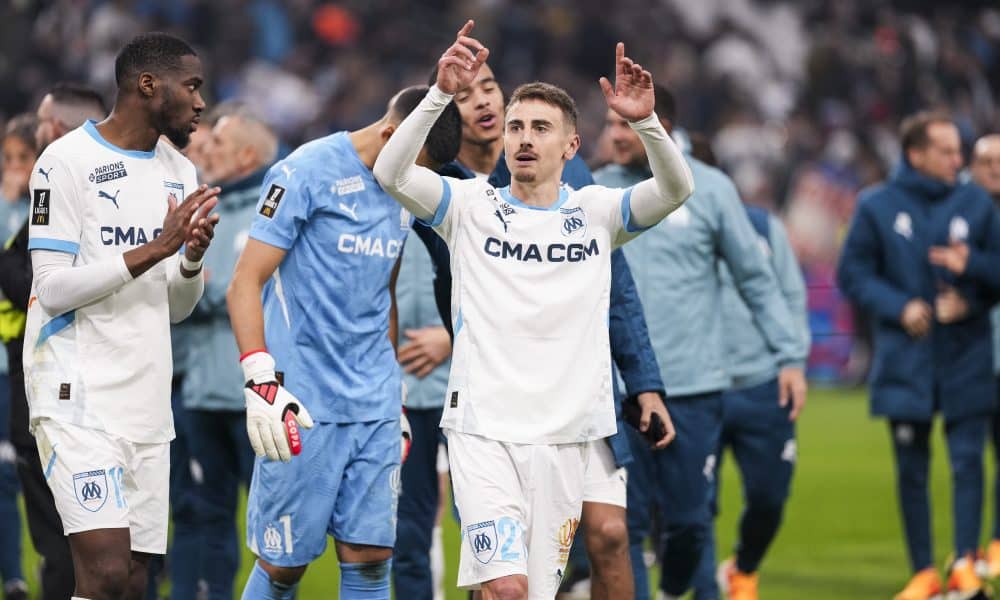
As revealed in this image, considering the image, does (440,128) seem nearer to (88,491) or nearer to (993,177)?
(88,491)

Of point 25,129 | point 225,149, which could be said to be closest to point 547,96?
point 225,149

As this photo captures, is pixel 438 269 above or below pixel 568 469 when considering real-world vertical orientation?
above

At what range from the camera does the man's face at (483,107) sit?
6.51 metres

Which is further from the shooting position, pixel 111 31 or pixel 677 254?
pixel 111 31

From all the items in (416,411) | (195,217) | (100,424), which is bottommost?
(416,411)

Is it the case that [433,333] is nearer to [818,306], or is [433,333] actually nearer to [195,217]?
[195,217]

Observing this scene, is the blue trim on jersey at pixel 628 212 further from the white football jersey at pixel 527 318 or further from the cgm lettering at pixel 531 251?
the cgm lettering at pixel 531 251

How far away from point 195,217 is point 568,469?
5.00 feet

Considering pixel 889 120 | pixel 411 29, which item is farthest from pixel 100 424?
pixel 889 120

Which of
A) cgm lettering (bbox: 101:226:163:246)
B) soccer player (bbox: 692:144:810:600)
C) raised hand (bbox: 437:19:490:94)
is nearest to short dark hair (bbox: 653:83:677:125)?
soccer player (bbox: 692:144:810:600)

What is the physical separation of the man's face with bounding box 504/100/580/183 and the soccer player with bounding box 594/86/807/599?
61.7 inches

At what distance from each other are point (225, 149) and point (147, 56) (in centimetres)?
256

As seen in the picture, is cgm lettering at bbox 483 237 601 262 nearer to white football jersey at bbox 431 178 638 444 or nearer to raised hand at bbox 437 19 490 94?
white football jersey at bbox 431 178 638 444

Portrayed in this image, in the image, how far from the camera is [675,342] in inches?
287
